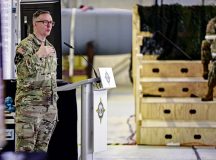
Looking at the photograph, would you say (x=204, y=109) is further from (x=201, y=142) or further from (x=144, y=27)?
(x=144, y=27)

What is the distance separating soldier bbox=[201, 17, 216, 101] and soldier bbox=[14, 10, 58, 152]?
278 cm

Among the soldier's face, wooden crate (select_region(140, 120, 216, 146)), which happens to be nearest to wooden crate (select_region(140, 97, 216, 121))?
wooden crate (select_region(140, 120, 216, 146))

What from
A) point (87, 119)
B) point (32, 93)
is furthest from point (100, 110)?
point (32, 93)

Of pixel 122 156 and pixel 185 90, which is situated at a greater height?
pixel 185 90

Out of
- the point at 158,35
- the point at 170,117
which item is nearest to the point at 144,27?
the point at 158,35

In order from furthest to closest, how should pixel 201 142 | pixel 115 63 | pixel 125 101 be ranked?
pixel 115 63, pixel 125 101, pixel 201 142

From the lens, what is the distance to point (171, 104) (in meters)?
5.79

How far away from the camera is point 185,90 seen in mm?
6223

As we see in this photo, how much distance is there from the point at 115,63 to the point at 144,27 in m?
4.63

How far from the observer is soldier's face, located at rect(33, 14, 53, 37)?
3.24 m

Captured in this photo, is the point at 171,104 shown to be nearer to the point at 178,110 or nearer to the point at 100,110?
the point at 178,110

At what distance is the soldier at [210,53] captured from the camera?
18.6 ft

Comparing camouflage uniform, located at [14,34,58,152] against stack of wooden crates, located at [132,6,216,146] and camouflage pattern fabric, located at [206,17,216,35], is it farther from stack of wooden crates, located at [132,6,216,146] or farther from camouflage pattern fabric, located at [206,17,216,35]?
camouflage pattern fabric, located at [206,17,216,35]

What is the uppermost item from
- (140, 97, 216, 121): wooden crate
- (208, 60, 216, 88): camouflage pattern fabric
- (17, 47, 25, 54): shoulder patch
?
(17, 47, 25, 54): shoulder patch
